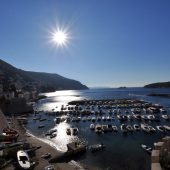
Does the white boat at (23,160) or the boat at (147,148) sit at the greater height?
the white boat at (23,160)

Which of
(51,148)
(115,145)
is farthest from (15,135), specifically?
(115,145)

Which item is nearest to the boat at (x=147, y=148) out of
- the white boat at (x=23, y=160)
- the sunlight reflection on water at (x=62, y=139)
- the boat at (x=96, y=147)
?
the boat at (x=96, y=147)

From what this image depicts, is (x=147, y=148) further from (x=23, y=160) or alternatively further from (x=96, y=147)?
(x=23, y=160)

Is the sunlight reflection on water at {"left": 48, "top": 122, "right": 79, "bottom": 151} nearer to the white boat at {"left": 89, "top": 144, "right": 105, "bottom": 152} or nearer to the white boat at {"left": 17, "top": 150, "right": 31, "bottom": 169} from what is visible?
the white boat at {"left": 89, "top": 144, "right": 105, "bottom": 152}

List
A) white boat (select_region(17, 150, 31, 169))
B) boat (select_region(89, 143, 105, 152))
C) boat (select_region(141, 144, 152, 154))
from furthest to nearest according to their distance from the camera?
boat (select_region(89, 143, 105, 152)), boat (select_region(141, 144, 152, 154)), white boat (select_region(17, 150, 31, 169))

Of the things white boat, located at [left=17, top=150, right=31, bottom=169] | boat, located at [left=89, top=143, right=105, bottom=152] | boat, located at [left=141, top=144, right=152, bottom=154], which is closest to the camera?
white boat, located at [left=17, top=150, right=31, bottom=169]

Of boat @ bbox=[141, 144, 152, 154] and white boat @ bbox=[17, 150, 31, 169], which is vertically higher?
white boat @ bbox=[17, 150, 31, 169]

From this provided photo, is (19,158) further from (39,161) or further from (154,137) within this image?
(154,137)

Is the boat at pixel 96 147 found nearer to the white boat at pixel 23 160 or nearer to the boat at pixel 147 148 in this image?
the boat at pixel 147 148

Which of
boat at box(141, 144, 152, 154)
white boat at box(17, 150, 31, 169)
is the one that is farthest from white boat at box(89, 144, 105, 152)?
white boat at box(17, 150, 31, 169)

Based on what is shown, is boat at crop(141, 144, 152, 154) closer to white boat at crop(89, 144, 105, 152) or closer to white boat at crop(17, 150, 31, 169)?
white boat at crop(89, 144, 105, 152)

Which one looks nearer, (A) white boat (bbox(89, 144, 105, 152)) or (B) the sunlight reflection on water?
(A) white boat (bbox(89, 144, 105, 152))

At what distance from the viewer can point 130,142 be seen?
60.8 meters

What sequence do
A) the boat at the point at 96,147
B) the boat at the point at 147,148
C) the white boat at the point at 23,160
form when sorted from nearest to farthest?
the white boat at the point at 23,160 < the boat at the point at 147,148 < the boat at the point at 96,147
